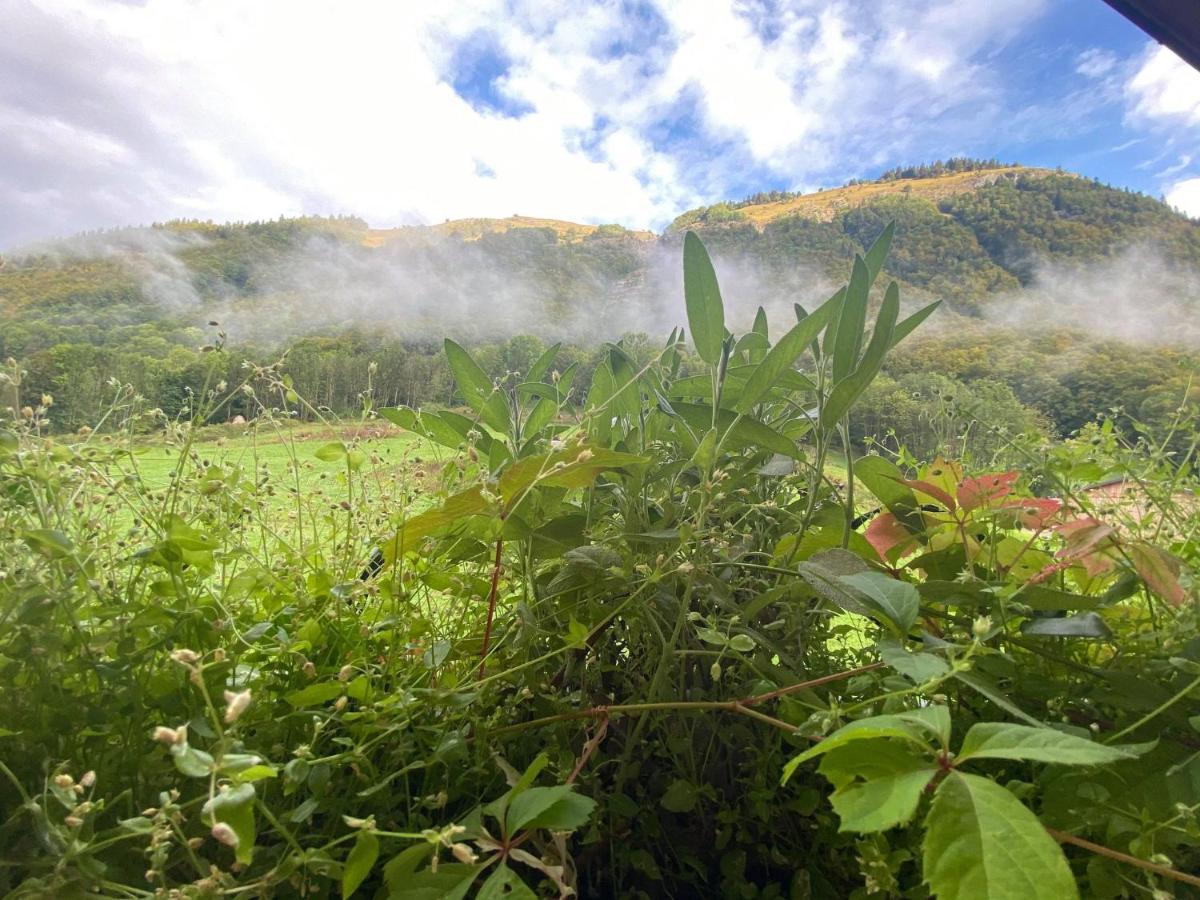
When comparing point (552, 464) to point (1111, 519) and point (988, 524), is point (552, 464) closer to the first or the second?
point (988, 524)

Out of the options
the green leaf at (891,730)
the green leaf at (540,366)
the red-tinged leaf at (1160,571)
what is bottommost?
the green leaf at (891,730)

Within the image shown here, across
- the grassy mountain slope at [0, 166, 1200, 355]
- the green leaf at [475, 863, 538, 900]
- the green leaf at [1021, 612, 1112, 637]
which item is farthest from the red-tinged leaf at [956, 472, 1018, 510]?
the grassy mountain slope at [0, 166, 1200, 355]

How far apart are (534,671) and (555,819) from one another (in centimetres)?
15

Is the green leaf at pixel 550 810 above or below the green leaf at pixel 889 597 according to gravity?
below

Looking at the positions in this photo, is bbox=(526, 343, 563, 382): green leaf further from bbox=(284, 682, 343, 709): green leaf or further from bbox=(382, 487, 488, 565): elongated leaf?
bbox=(284, 682, 343, 709): green leaf

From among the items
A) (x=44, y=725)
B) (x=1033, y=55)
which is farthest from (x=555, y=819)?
(x=1033, y=55)

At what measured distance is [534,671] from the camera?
1.30 feet

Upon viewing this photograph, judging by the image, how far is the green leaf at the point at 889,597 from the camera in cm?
26

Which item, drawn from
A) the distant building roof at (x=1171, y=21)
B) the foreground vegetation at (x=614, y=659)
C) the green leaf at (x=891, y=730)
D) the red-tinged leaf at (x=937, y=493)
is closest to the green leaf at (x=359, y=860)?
the foreground vegetation at (x=614, y=659)

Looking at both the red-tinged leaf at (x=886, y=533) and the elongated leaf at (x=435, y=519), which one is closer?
the elongated leaf at (x=435, y=519)

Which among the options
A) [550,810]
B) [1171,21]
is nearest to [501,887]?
[550,810]

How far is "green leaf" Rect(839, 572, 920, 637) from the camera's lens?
0.86ft

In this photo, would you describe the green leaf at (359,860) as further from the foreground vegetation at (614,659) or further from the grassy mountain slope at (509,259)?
the grassy mountain slope at (509,259)

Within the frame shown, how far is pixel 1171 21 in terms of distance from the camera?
0.71 meters
